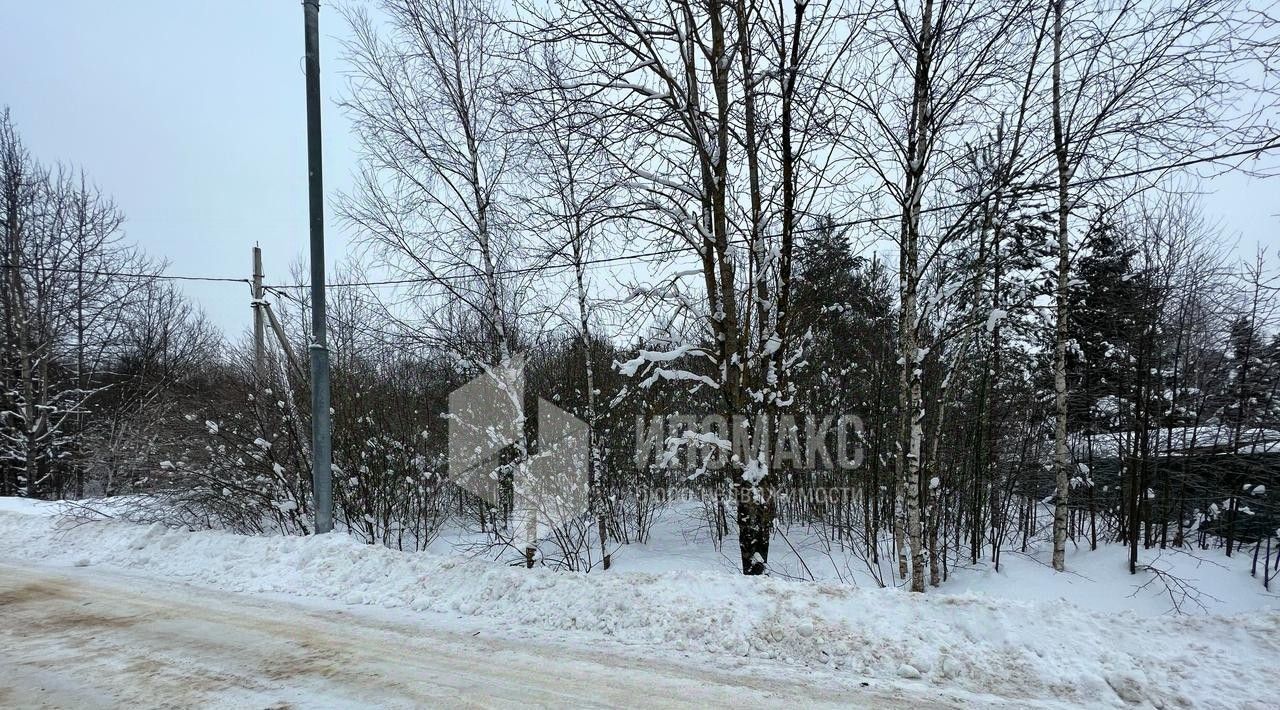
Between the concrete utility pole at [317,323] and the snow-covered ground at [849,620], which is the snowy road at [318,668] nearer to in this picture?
the snow-covered ground at [849,620]

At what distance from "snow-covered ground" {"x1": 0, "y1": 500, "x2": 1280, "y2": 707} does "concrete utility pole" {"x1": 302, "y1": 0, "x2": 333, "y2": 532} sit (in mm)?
613

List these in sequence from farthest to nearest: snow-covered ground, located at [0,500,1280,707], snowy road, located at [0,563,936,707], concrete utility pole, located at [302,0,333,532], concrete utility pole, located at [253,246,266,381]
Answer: concrete utility pole, located at [253,246,266,381], concrete utility pole, located at [302,0,333,532], snow-covered ground, located at [0,500,1280,707], snowy road, located at [0,563,936,707]

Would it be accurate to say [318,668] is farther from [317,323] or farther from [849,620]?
[317,323]

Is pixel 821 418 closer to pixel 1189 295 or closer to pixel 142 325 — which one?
pixel 1189 295

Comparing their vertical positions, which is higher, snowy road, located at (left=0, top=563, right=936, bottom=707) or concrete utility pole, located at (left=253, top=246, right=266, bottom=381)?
concrete utility pole, located at (left=253, top=246, right=266, bottom=381)

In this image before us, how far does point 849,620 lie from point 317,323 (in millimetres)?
6771

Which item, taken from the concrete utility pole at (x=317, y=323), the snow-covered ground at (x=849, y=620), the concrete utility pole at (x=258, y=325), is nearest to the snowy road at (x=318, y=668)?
the snow-covered ground at (x=849, y=620)

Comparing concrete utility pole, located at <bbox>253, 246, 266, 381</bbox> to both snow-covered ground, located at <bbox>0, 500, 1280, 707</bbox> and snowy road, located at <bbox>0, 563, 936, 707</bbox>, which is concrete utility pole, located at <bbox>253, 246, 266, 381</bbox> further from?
snowy road, located at <bbox>0, 563, 936, 707</bbox>

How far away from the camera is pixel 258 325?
10789 mm

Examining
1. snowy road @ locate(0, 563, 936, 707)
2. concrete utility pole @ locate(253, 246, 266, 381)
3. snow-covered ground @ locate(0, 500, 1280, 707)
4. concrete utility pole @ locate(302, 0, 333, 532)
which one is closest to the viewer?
snowy road @ locate(0, 563, 936, 707)

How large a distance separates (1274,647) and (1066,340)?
5.07 metres

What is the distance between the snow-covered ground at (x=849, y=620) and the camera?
12.4 feet

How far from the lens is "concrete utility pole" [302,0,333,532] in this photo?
728 cm

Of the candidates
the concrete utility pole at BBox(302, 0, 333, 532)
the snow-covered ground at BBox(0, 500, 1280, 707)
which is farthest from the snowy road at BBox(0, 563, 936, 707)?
the concrete utility pole at BBox(302, 0, 333, 532)
